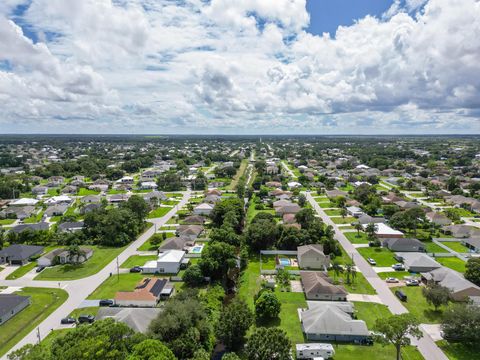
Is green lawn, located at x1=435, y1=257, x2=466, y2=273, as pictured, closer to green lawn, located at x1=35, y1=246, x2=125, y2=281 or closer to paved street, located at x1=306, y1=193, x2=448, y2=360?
paved street, located at x1=306, y1=193, x2=448, y2=360

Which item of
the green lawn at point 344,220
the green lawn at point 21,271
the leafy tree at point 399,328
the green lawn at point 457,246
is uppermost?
the leafy tree at point 399,328

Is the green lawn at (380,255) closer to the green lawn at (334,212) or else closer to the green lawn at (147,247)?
the green lawn at (334,212)

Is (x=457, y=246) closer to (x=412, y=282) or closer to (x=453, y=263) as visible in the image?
(x=453, y=263)

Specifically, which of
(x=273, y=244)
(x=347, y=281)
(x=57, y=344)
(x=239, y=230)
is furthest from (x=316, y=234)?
(x=57, y=344)

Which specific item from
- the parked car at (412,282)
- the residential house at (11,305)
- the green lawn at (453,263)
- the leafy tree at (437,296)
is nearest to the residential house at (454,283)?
the parked car at (412,282)

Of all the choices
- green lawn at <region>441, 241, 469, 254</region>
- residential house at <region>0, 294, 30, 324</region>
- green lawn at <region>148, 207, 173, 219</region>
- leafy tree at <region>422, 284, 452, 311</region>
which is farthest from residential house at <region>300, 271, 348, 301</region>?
green lawn at <region>148, 207, 173, 219</region>

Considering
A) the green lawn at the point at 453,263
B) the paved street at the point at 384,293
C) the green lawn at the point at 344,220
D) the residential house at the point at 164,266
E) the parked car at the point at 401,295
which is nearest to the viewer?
the paved street at the point at 384,293
